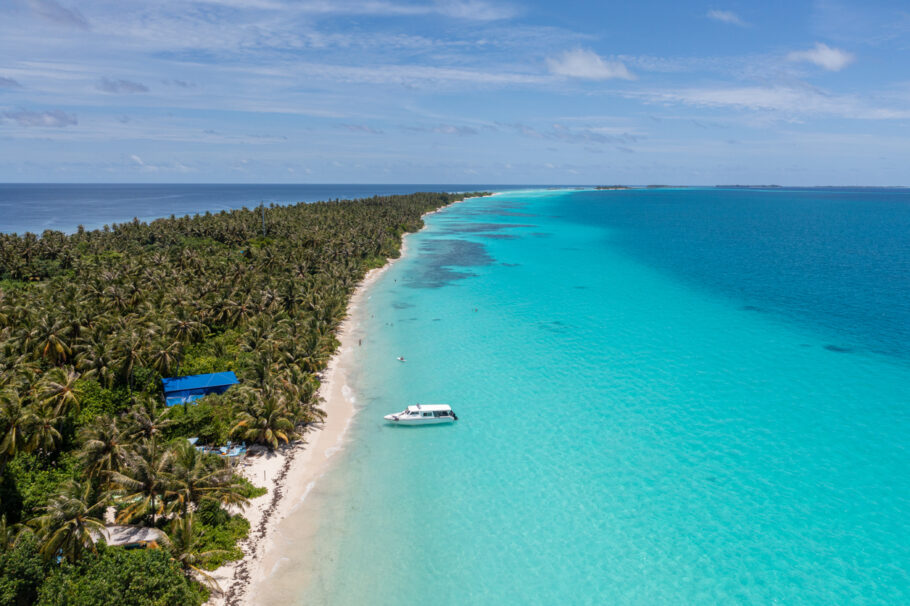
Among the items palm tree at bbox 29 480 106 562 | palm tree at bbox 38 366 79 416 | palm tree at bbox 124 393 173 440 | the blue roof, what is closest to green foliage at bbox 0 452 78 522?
palm tree at bbox 29 480 106 562

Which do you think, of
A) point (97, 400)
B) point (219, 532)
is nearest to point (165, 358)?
point (97, 400)

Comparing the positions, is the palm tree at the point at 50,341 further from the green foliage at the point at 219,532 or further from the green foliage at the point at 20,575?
the green foliage at the point at 20,575

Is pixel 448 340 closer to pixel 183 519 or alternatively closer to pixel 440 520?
pixel 440 520

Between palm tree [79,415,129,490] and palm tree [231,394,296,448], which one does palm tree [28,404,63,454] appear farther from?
palm tree [231,394,296,448]

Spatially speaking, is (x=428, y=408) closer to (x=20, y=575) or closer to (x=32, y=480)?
(x=32, y=480)

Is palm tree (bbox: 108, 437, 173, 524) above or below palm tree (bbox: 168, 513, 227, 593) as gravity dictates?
above
